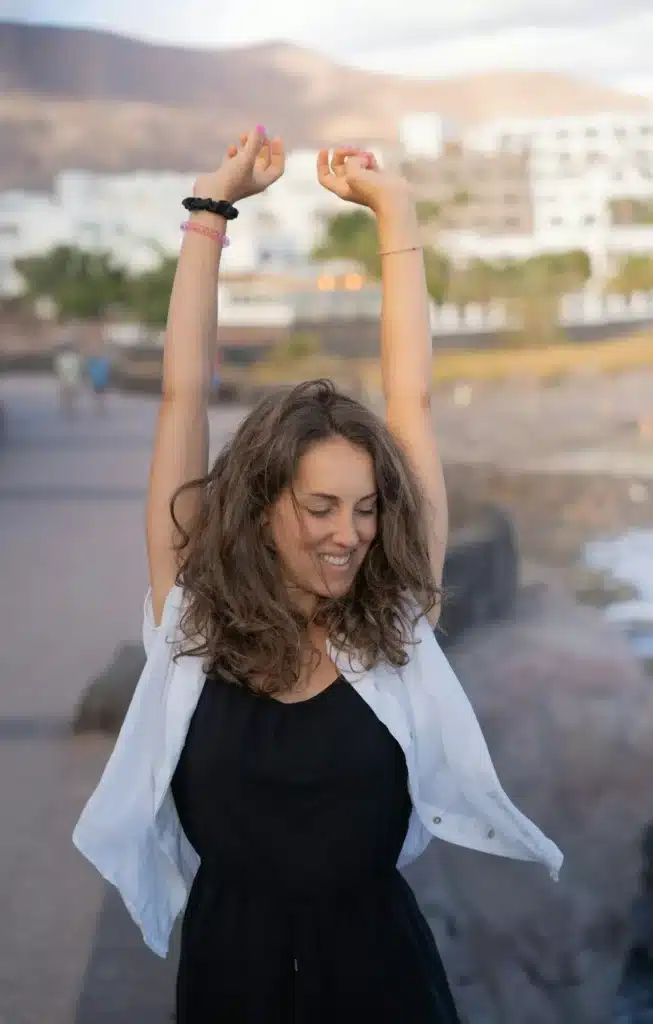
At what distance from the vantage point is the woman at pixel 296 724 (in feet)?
3.47

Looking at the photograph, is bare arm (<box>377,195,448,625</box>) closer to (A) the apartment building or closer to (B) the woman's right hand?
(B) the woman's right hand

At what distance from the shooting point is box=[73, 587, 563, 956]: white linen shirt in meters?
1.08

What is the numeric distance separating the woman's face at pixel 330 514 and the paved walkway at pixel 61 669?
1166 millimetres

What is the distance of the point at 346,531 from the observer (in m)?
1.03

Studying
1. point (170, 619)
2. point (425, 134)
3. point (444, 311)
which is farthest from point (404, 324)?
point (425, 134)

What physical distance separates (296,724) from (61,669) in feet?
5.09

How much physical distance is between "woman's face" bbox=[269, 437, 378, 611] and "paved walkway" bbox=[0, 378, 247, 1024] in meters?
1.17

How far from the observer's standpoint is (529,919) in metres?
2.16

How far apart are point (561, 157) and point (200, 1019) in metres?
2.24

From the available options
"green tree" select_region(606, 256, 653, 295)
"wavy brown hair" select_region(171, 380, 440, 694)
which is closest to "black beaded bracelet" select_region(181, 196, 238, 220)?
"wavy brown hair" select_region(171, 380, 440, 694)

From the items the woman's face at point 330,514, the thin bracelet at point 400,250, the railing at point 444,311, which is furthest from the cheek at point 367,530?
the railing at point 444,311

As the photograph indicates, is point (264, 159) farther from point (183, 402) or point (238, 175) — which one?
point (183, 402)

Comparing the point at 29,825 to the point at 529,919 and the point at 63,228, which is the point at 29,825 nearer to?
the point at 529,919

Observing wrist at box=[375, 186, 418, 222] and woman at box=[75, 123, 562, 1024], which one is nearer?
woman at box=[75, 123, 562, 1024]
